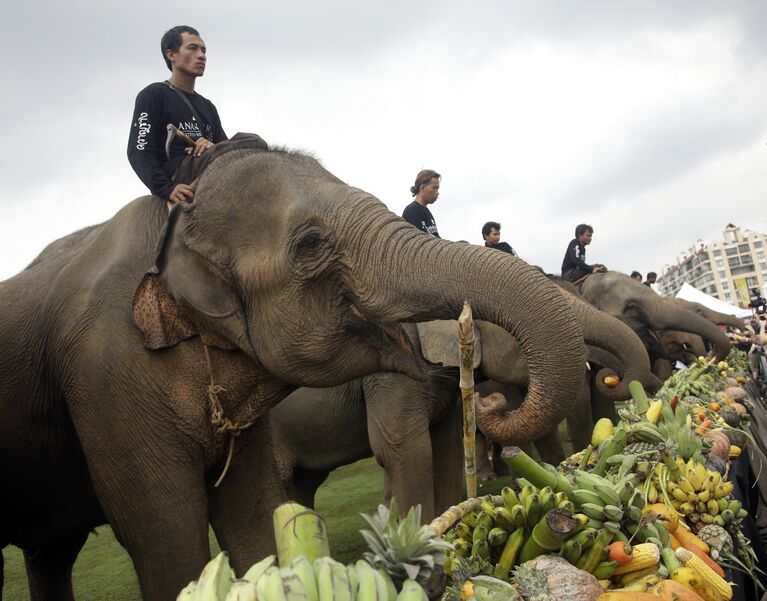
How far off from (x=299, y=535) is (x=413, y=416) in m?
4.36

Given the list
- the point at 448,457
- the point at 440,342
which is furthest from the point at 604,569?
the point at 448,457

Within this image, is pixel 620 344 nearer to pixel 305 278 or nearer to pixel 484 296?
pixel 484 296

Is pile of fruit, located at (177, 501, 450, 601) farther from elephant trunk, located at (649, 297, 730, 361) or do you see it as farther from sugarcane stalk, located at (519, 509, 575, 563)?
elephant trunk, located at (649, 297, 730, 361)

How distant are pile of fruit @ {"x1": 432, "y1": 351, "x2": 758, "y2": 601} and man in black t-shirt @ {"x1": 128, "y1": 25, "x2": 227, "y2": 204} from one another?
188cm

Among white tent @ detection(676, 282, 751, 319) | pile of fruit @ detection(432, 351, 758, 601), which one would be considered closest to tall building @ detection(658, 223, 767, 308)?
white tent @ detection(676, 282, 751, 319)

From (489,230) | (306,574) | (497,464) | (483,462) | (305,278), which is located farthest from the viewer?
(497,464)

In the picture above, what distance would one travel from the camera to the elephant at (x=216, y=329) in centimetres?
305

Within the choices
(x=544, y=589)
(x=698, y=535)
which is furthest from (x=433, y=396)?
(x=544, y=589)

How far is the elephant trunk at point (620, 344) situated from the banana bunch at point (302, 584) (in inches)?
201

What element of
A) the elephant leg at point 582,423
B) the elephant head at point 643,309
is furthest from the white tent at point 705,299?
the elephant leg at point 582,423

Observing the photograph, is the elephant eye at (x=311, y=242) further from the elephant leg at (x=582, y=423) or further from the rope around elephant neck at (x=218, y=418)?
the elephant leg at (x=582, y=423)

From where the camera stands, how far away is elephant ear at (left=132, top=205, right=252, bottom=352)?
127 inches

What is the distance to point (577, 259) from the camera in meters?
12.4

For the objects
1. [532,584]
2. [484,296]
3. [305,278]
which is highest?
[305,278]
